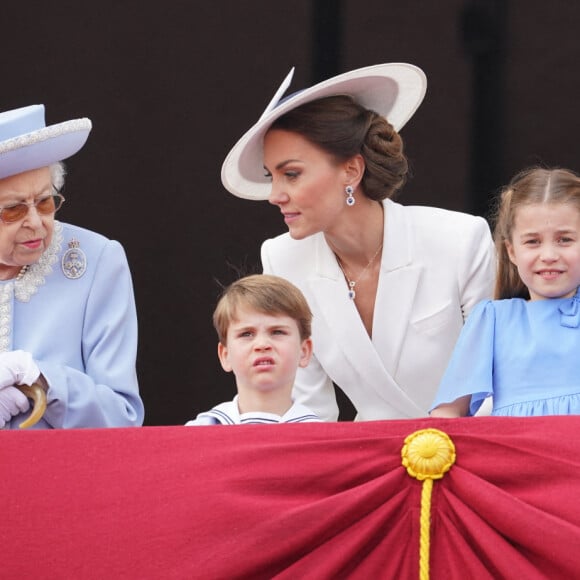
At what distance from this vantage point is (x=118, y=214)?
171 inches

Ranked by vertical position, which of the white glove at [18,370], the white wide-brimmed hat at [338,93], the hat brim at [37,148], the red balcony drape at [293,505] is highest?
the white wide-brimmed hat at [338,93]

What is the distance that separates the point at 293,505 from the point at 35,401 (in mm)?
712

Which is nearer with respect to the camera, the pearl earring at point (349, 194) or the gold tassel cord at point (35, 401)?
the gold tassel cord at point (35, 401)

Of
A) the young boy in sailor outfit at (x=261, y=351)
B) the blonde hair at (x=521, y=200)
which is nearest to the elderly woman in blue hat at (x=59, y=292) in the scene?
the young boy in sailor outfit at (x=261, y=351)

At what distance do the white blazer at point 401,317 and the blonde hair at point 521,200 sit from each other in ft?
1.21

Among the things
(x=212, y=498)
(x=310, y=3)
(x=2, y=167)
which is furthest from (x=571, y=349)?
(x=310, y=3)

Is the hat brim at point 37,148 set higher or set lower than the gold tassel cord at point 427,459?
higher

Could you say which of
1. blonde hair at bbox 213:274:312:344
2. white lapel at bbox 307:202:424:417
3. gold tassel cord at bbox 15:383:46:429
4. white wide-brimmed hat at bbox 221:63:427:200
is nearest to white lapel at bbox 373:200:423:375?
white lapel at bbox 307:202:424:417

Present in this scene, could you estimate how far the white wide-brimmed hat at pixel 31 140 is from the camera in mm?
2936

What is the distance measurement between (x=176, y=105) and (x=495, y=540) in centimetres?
234

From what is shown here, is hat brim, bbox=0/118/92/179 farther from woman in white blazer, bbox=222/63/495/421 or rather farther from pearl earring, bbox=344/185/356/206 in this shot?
pearl earring, bbox=344/185/356/206

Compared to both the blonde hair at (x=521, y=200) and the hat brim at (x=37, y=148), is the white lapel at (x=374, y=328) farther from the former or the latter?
the hat brim at (x=37, y=148)

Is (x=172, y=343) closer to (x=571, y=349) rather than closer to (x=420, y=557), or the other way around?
(x=571, y=349)

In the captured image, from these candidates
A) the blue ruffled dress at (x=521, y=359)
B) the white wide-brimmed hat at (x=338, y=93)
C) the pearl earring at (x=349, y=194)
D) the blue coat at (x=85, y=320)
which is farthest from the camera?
the pearl earring at (x=349, y=194)
